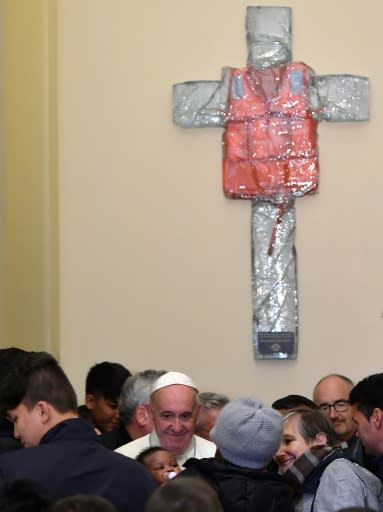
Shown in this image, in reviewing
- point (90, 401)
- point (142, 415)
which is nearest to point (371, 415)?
point (142, 415)

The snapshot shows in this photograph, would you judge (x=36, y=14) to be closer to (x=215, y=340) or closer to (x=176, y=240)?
(x=176, y=240)

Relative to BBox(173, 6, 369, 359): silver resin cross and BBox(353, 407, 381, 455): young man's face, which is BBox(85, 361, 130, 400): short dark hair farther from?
BBox(353, 407, 381, 455): young man's face

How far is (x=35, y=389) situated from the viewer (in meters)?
3.88

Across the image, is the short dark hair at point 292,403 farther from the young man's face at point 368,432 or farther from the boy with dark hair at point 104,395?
the young man's face at point 368,432

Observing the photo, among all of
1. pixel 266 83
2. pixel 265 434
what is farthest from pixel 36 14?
pixel 265 434

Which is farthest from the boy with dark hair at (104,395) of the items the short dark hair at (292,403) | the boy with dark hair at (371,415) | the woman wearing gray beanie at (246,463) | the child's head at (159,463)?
the woman wearing gray beanie at (246,463)

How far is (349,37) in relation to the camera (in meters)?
7.80

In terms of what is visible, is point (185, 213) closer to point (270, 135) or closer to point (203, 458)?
point (270, 135)

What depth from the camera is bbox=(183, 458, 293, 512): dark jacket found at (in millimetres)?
3848

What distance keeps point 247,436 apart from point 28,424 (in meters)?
0.70

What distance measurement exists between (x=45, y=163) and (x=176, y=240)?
0.97m

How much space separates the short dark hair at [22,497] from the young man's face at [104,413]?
10.6ft

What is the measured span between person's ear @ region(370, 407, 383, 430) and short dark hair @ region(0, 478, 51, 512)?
2.12 meters

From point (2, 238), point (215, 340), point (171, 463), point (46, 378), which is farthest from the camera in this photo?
point (215, 340)
